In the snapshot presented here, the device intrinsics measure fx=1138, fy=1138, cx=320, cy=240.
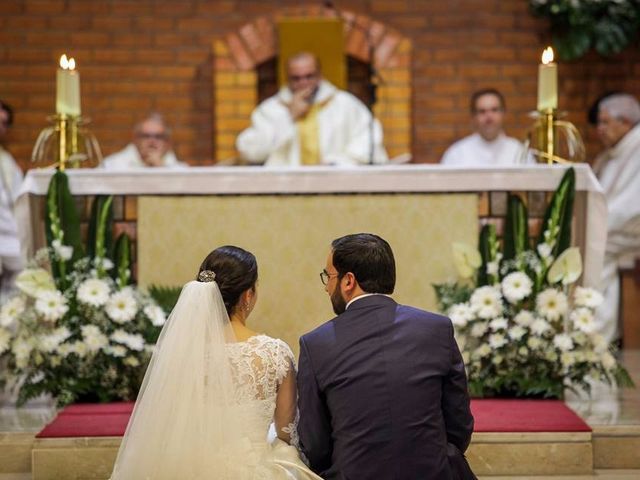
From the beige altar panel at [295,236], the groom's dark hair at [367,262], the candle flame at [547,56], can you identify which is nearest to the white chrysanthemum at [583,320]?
the beige altar panel at [295,236]

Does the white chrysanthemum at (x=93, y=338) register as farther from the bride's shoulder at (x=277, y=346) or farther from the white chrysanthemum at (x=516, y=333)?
the white chrysanthemum at (x=516, y=333)

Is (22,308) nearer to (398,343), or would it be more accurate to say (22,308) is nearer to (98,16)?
(398,343)

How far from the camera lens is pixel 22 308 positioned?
501cm

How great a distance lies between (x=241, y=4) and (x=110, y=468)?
472 cm

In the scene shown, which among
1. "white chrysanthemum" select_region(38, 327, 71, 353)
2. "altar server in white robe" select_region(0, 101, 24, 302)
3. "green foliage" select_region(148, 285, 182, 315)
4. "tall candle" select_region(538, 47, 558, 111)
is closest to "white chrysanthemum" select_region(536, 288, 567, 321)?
"tall candle" select_region(538, 47, 558, 111)

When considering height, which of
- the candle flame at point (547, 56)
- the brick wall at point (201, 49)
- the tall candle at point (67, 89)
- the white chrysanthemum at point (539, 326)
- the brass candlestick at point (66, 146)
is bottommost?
the white chrysanthemum at point (539, 326)

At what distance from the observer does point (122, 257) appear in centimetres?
518

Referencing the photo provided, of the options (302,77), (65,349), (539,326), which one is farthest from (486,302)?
(302,77)

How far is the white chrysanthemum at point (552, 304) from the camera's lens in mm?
4918

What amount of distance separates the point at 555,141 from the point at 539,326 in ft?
3.55

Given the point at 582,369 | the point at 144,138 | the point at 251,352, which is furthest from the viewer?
the point at 144,138

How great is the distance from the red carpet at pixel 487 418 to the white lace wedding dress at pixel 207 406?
3.43 feet

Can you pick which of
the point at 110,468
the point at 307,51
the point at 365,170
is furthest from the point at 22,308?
the point at 307,51

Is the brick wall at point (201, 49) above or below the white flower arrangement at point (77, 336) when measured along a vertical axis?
above
